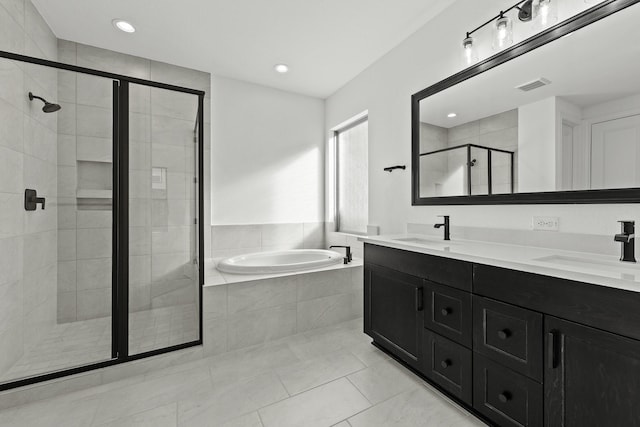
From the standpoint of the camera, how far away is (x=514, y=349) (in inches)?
45.5

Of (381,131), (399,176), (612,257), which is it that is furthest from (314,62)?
(612,257)

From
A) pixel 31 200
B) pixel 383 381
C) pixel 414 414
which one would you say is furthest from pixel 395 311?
pixel 31 200

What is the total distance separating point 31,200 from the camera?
1.70 m

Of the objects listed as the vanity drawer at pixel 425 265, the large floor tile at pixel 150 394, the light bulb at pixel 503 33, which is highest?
the light bulb at pixel 503 33

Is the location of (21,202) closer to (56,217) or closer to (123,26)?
(56,217)

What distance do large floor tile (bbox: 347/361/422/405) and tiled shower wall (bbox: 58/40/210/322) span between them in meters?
1.34

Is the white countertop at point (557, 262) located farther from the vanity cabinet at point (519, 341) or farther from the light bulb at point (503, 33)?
the light bulb at point (503, 33)

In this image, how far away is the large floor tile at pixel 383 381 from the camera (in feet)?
5.16

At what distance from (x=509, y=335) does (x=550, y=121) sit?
111cm

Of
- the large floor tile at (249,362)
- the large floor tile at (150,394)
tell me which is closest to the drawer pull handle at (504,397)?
the large floor tile at (249,362)

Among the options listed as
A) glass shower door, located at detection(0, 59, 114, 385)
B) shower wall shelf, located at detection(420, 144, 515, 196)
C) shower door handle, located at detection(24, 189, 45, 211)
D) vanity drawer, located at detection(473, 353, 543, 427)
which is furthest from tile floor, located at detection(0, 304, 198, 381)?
shower wall shelf, located at detection(420, 144, 515, 196)

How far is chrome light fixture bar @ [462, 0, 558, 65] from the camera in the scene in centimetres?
142

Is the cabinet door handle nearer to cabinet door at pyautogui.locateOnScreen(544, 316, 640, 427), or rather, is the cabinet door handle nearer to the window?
cabinet door at pyautogui.locateOnScreen(544, 316, 640, 427)

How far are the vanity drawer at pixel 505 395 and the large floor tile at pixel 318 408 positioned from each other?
0.58m
